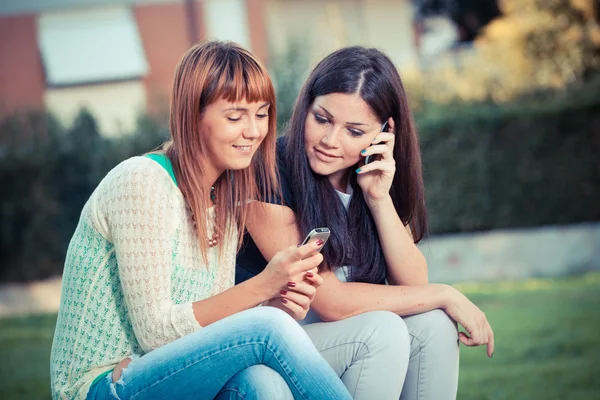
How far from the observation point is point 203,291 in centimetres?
295

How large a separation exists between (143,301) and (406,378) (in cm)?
106

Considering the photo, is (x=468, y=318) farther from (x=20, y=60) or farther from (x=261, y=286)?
(x=20, y=60)

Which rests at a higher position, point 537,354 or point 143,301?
point 143,301

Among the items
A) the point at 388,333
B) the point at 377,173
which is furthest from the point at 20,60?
the point at 388,333

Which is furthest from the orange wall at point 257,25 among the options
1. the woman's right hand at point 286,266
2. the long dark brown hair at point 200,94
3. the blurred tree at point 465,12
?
the woman's right hand at point 286,266

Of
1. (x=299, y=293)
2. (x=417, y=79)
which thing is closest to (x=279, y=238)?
(x=299, y=293)

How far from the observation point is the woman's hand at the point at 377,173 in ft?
10.9

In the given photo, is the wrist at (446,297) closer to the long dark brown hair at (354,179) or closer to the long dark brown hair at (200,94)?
the long dark brown hair at (354,179)

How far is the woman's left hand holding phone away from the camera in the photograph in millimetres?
2703

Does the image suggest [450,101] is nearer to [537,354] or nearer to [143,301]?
[537,354]

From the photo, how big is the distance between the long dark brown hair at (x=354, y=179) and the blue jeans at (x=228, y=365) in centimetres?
65

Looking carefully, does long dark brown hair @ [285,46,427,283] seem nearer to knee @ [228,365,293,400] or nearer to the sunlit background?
knee @ [228,365,293,400]

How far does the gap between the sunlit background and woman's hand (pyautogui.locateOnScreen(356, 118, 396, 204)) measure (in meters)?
2.43

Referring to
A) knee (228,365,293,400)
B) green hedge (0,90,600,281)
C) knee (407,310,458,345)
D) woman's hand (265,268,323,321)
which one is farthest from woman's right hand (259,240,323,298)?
green hedge (0,90,600,281)
